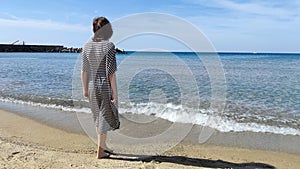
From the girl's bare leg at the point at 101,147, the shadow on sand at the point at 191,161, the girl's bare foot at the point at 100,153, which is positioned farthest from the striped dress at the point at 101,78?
the shadow on sand at the point at 191,161

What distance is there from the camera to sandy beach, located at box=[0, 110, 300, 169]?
4.32 metres

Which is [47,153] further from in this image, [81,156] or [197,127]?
[197,127]

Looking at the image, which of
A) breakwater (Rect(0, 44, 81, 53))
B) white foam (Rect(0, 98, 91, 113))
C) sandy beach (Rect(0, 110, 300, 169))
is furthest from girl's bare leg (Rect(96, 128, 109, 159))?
breakwater (Rect(0, 44, 81, 53))

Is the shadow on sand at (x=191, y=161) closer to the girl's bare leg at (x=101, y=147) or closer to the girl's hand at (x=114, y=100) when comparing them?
the girl's bare leg at (x=101, y=147)

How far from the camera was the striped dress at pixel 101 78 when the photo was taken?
13.9 ft

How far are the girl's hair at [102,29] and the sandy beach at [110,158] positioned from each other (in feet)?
5.81

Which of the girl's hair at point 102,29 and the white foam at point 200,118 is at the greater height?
the girl's hair at point 102,29

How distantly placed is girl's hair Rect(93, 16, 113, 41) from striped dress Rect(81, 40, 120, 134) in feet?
0.28

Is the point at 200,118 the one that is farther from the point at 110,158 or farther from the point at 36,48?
the point at 36,48

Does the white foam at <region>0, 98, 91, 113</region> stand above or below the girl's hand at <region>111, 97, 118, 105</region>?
below

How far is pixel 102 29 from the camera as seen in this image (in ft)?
14.0

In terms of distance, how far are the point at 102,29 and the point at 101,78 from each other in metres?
0.68

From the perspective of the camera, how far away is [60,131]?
663 centimetres

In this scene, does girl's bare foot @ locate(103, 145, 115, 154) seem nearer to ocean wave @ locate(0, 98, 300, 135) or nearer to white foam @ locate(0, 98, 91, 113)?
ocean wave @ locate(0, 98, 300, 135)
